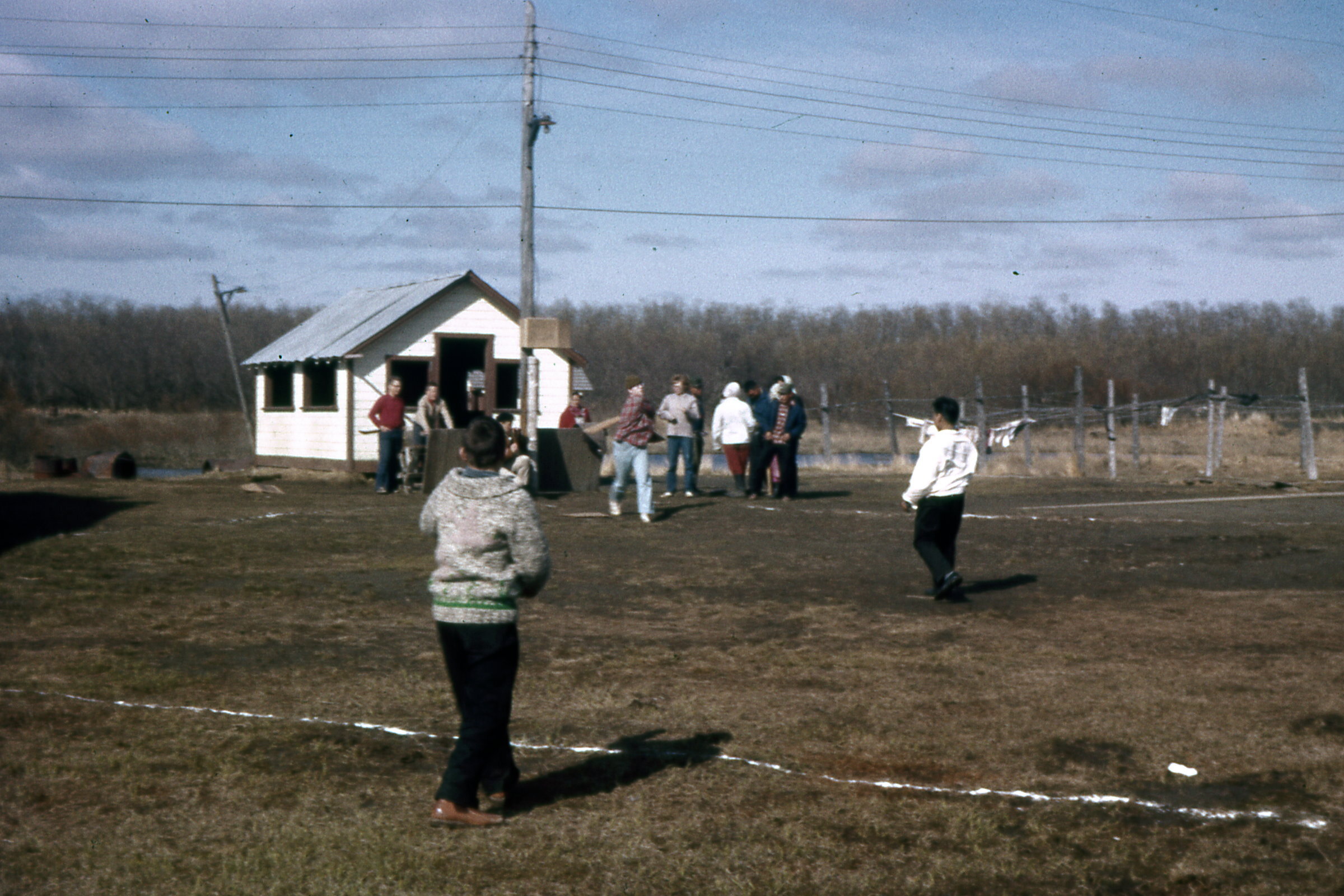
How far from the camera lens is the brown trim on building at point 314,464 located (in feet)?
86.4

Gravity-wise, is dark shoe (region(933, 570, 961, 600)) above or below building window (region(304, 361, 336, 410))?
below

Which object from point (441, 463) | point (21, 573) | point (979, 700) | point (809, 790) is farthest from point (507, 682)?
point (441, 463)

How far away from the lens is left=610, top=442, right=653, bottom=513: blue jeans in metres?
15.4

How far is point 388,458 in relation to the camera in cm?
2069

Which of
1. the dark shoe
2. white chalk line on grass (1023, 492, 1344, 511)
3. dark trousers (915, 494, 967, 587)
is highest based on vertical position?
dark trousers (915, 494, 967, 587)

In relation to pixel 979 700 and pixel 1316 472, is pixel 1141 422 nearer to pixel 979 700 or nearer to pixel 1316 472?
pixel 1316 472

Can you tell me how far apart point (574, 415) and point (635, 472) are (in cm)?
668

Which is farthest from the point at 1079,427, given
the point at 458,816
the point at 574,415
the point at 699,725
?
the point at 458,816

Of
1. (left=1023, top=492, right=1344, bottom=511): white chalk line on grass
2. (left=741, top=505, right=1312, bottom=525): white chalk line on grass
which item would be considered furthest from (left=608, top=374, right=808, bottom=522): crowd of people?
(left=1023, top=492, right=1344, bottom=511): white chalk line on grass

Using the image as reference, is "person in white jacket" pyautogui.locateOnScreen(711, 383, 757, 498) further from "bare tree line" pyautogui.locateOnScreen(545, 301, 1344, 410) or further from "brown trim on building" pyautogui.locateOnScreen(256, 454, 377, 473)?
"bare tree line" pyautogui.locateOnScreen(545, 301, 1344, 410)

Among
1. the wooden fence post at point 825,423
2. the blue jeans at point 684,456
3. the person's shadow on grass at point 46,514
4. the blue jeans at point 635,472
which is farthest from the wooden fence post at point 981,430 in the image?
the person's shadow on grass at point 46,514

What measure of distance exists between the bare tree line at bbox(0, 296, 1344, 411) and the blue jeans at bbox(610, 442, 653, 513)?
49681 millimetres

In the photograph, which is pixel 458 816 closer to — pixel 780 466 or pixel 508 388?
pixel 780 466

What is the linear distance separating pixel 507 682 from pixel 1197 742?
3128 mm
